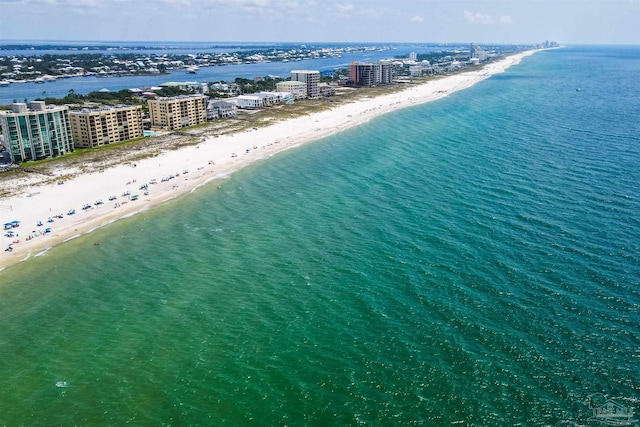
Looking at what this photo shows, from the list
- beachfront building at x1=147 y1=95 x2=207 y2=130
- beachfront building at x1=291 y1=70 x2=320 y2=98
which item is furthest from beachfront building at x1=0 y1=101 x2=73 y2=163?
beachfront building at x1=291 y1=70 x2=320 y2=98

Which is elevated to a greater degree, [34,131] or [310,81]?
[310,81]

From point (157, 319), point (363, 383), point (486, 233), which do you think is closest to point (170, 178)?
point (157, 319)

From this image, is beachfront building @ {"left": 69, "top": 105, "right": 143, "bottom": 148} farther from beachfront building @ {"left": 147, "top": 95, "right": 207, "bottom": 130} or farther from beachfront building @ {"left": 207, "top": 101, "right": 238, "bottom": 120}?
beachfront building @ {"left": 207, "top": 101, "right": 238, "bottom": 120}

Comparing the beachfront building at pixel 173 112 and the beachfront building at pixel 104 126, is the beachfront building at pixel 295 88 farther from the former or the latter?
the beachfront building at pixel 104 126

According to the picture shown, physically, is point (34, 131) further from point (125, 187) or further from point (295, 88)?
point (295, 88)

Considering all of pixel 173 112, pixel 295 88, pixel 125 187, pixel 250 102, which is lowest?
pixel 125 187

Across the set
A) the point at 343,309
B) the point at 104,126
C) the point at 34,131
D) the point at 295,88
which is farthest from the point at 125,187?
the point at 295,88
